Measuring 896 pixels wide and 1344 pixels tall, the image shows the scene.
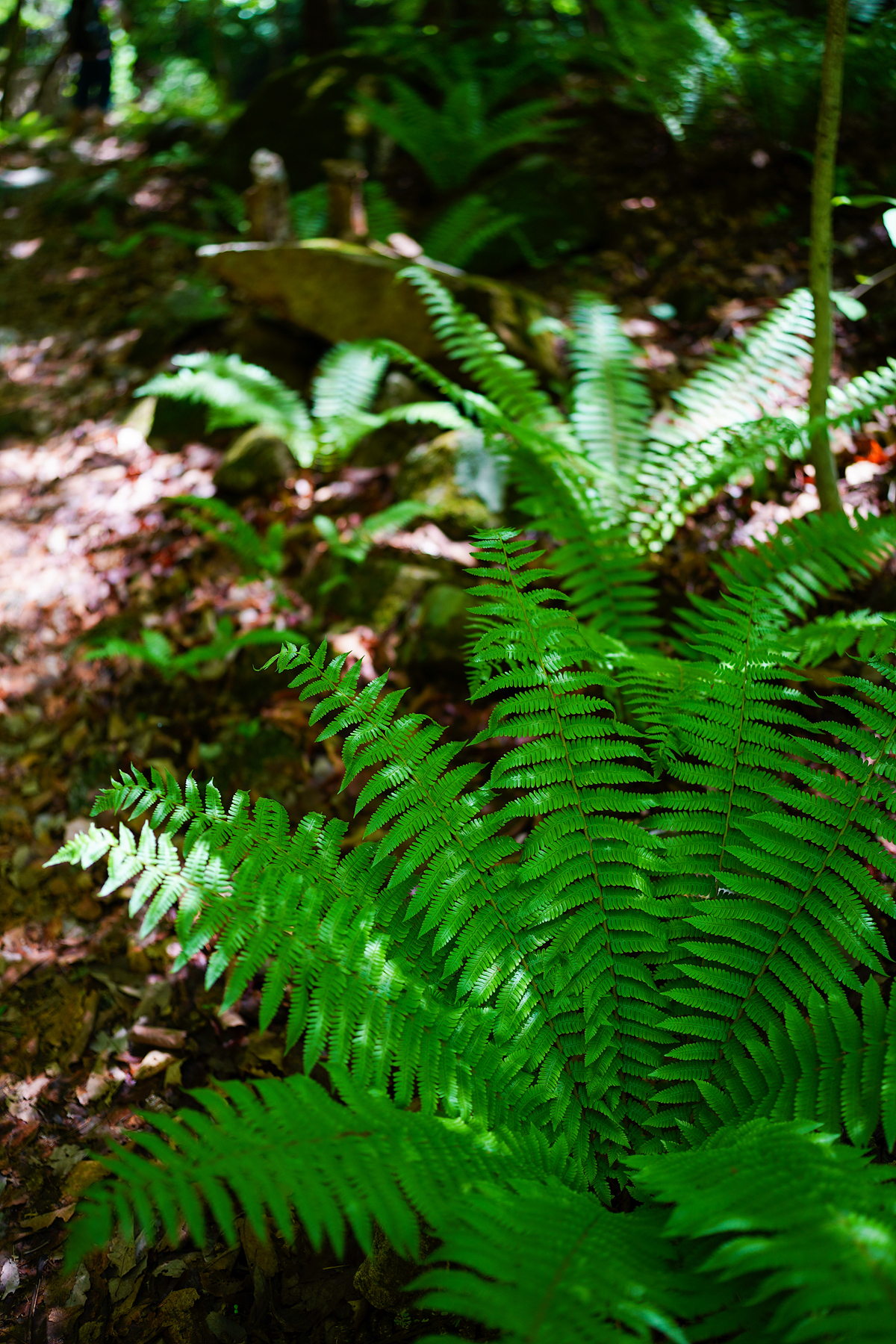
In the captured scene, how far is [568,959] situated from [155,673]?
2268 millimetres

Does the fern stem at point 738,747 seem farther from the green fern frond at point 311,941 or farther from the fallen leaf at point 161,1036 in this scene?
the fallen leaf at point 161,1036

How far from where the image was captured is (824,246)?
8.15ft

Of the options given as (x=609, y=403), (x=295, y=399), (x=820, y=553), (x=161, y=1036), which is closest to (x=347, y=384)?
(x=295, y=399)

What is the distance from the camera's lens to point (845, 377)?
336 cm

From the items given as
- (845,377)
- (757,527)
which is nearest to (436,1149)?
(757,527)

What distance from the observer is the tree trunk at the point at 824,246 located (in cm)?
228

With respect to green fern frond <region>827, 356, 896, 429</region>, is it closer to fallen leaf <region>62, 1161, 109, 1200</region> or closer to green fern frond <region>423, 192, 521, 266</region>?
green fern frond <region>423, 192, 521, 266</region>

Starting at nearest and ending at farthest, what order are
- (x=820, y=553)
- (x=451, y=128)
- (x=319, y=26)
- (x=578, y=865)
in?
(x=578, y=865) < (x=820, y=553) < (x=451, y=128) < (x=319, y=26)

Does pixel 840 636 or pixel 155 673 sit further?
pixel 155 673

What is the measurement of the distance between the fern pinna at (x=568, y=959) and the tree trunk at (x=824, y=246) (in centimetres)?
96

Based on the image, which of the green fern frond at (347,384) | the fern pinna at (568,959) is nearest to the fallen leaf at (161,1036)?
the fern pinna at (568,959)

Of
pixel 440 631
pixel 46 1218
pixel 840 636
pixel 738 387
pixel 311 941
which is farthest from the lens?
pixel 738 387

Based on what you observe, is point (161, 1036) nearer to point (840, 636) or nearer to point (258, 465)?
point (840, 636)

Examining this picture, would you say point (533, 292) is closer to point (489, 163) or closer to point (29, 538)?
point (489, 163)
